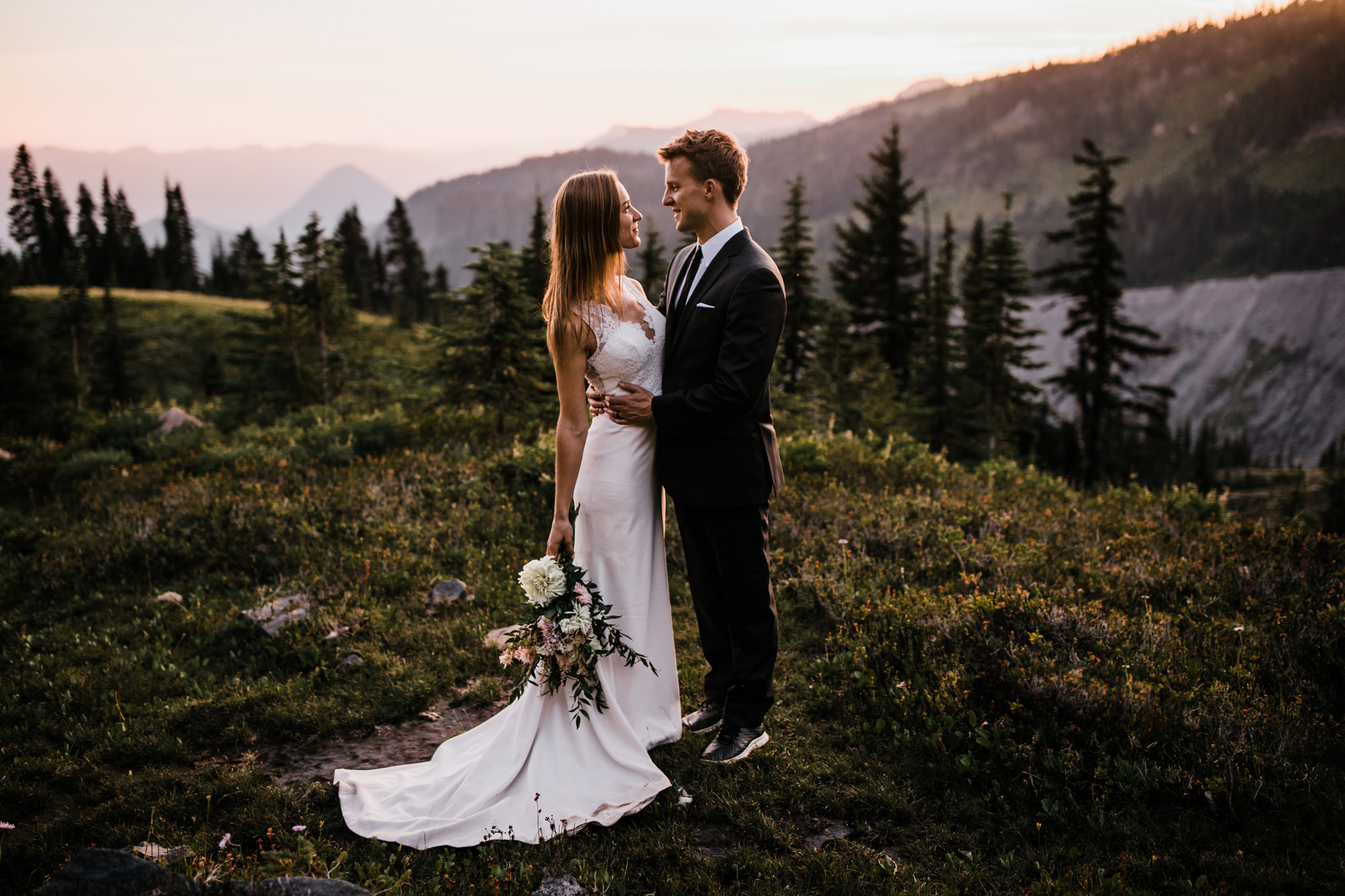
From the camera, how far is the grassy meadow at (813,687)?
359cm

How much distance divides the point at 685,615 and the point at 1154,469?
306 feet

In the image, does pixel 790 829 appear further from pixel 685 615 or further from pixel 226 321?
pixel 226 321

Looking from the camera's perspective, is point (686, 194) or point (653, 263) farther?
point (653, 263)

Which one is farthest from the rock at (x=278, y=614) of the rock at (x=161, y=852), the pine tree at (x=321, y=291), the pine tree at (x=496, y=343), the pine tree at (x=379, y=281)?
the pine tree at (x=379, y=281)

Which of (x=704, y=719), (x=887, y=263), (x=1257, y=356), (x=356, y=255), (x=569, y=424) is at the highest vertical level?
(x=356, y=255)

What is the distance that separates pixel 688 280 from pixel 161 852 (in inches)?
168

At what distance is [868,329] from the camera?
46188 mm

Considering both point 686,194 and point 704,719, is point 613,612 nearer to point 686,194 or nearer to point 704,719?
point 704,719

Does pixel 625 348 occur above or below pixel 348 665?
above

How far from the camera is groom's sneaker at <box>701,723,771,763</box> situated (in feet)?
14.5

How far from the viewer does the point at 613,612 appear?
174 inches

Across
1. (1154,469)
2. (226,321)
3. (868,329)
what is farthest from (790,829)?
(1154,469)

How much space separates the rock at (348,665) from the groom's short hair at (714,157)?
4.74 meters

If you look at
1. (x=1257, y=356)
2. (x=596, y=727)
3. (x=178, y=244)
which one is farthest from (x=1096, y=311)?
(x=1257, y=356)
